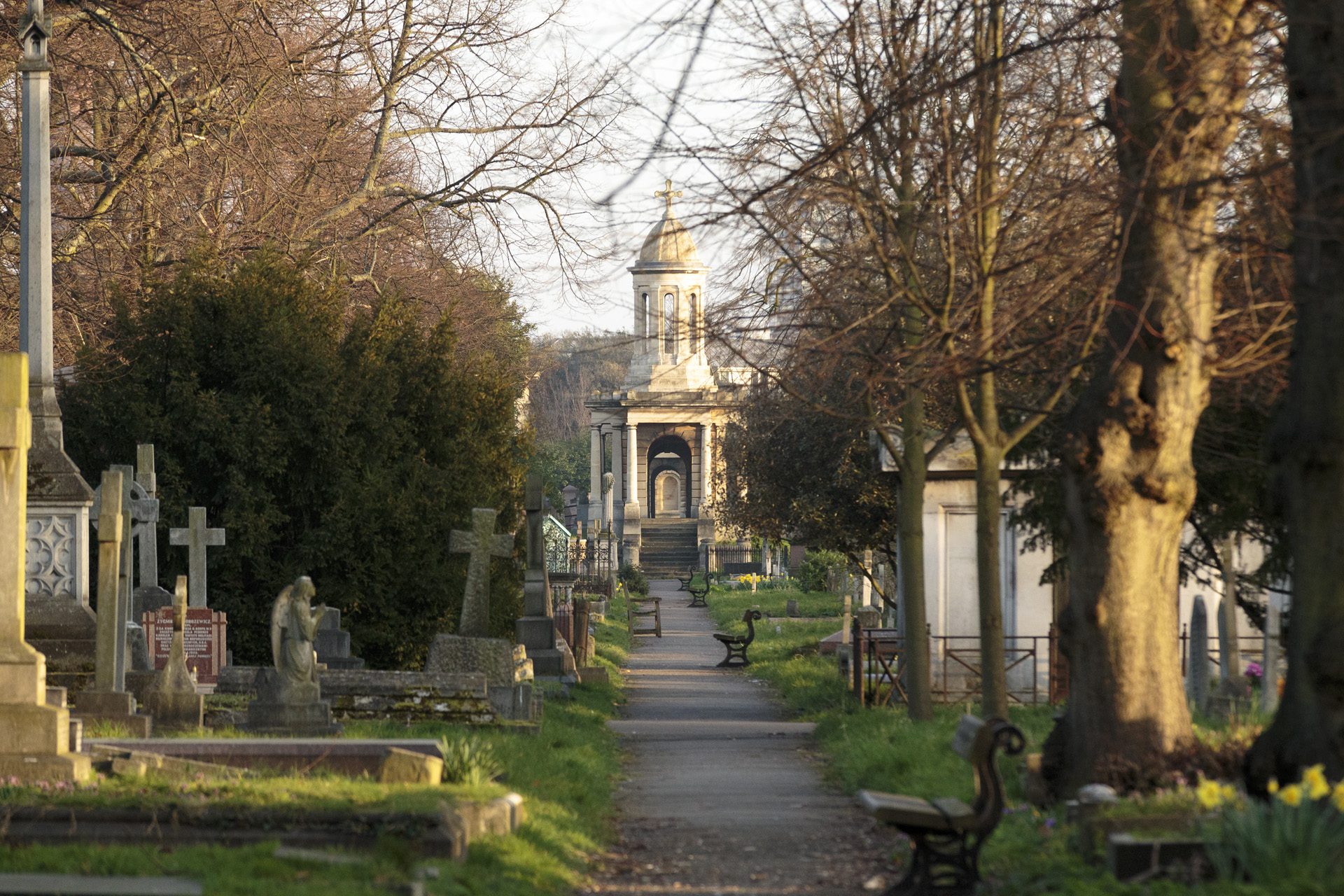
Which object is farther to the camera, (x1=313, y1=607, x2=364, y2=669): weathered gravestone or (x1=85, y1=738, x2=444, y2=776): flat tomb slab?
(x1=313, y1=607, x2=364, y2=669): weathered gravestone

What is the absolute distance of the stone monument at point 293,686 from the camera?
38.4ft

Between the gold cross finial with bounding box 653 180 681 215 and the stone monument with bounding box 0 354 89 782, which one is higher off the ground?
the gold cross finial with bounding box 653 180 681 215

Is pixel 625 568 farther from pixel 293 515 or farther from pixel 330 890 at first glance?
pixel 330 890

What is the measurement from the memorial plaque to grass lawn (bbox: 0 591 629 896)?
3.30m

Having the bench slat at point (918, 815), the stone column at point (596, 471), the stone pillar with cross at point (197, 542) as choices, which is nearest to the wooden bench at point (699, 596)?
the stone column at point (596, 471)

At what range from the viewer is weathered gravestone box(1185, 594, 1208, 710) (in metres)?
12.2

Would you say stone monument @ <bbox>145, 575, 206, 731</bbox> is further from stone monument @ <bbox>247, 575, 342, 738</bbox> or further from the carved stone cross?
the carved stone cross

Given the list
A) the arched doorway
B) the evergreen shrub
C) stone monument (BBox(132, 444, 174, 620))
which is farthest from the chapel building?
stone monument (BBox(132, 444, 174, 620))

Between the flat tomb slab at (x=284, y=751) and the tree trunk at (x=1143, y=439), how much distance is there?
4.25 metres

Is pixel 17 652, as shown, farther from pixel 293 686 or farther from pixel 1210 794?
pixel 1210 794

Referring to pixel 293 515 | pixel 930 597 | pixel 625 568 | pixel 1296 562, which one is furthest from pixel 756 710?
pixel 625 568

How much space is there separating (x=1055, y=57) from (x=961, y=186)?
2243 mm

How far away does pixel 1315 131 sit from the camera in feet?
20.5

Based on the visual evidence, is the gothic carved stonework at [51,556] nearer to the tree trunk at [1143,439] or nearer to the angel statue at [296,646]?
the angel statue at [296,646]
